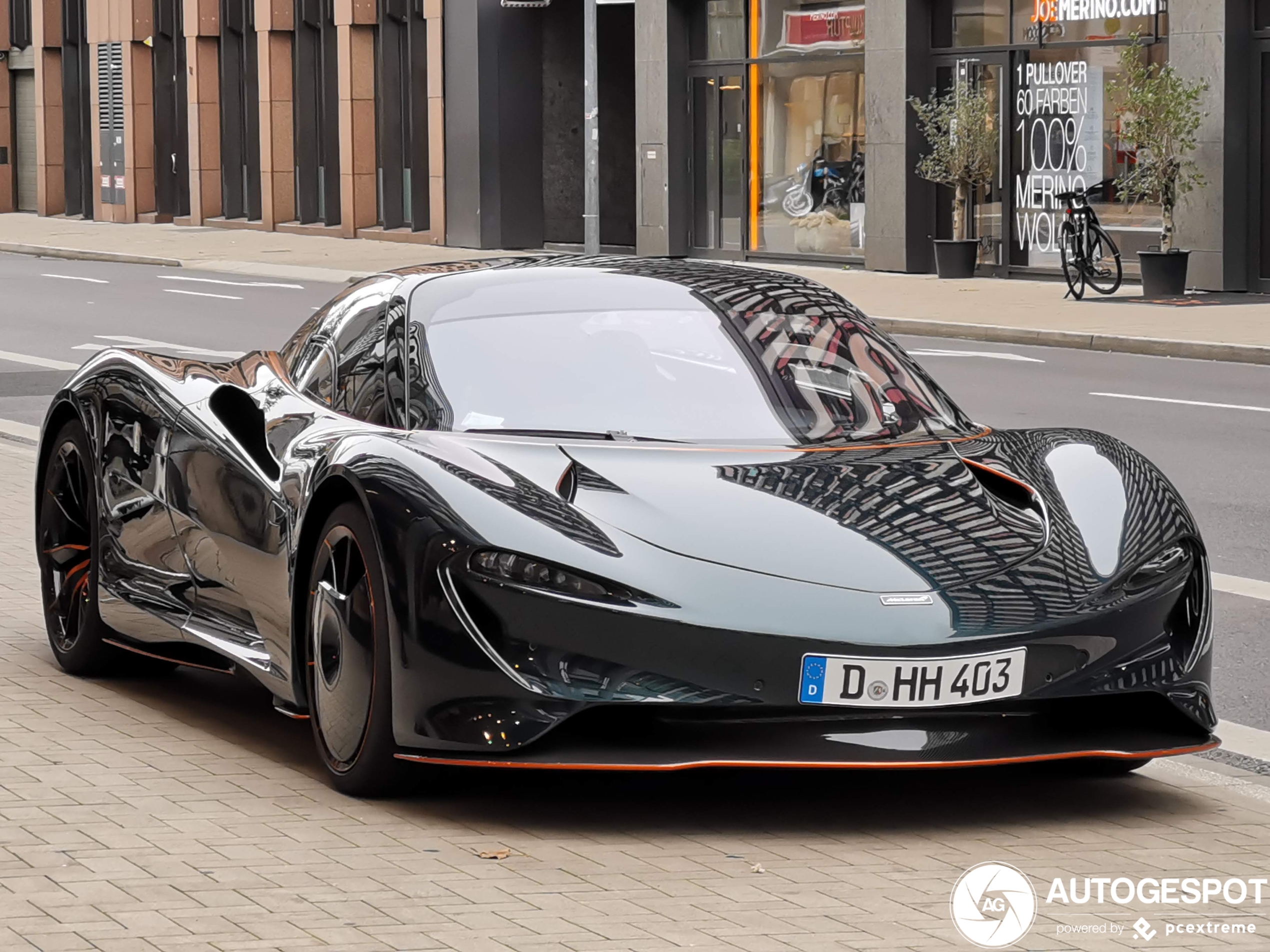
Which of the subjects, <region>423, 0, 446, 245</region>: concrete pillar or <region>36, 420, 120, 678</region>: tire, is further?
<region>423, 0, 446, 245</region>: concrete pillar

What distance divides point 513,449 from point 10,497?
6.00 meters

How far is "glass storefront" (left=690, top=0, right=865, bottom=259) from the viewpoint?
3092 cm

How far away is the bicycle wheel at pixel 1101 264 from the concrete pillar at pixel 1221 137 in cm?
100

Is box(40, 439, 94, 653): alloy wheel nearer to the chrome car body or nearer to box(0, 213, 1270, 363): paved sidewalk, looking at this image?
the chrome car body

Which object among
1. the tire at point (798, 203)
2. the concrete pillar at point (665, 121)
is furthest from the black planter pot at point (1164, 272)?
the concrete pillar at point (665, 121)

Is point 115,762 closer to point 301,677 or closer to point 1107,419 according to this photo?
point 301,677

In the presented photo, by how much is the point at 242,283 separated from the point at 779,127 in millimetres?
8049

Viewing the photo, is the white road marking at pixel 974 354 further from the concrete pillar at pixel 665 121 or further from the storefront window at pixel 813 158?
the concrete pillar at pixel 665 121

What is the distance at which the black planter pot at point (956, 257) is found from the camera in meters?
28.2

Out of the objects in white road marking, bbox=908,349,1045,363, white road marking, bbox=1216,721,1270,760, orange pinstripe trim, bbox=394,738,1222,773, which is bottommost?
white road marking, bbox=1216,721,1270,760

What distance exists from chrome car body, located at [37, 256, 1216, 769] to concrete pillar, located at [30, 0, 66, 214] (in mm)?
51759

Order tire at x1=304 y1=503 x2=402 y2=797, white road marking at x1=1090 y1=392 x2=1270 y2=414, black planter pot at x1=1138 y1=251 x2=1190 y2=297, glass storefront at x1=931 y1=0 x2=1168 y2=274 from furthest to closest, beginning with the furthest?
glass storefront at x1=931 y1=0 x2=1168 y2=274
black planter pot at x1=1138 y1=251 x2=1190 y2=297
white road marking at x1=1090 y1=392 x2=1270 y2=414
tire at x1=304 y1=503 x2=402 y2=797

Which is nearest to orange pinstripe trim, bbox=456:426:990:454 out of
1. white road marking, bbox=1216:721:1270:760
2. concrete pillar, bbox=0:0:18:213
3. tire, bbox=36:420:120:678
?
white road marking, bbox=1216:721:1270:760

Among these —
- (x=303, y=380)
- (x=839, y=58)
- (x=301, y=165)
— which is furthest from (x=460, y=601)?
(x=301, y=165)
